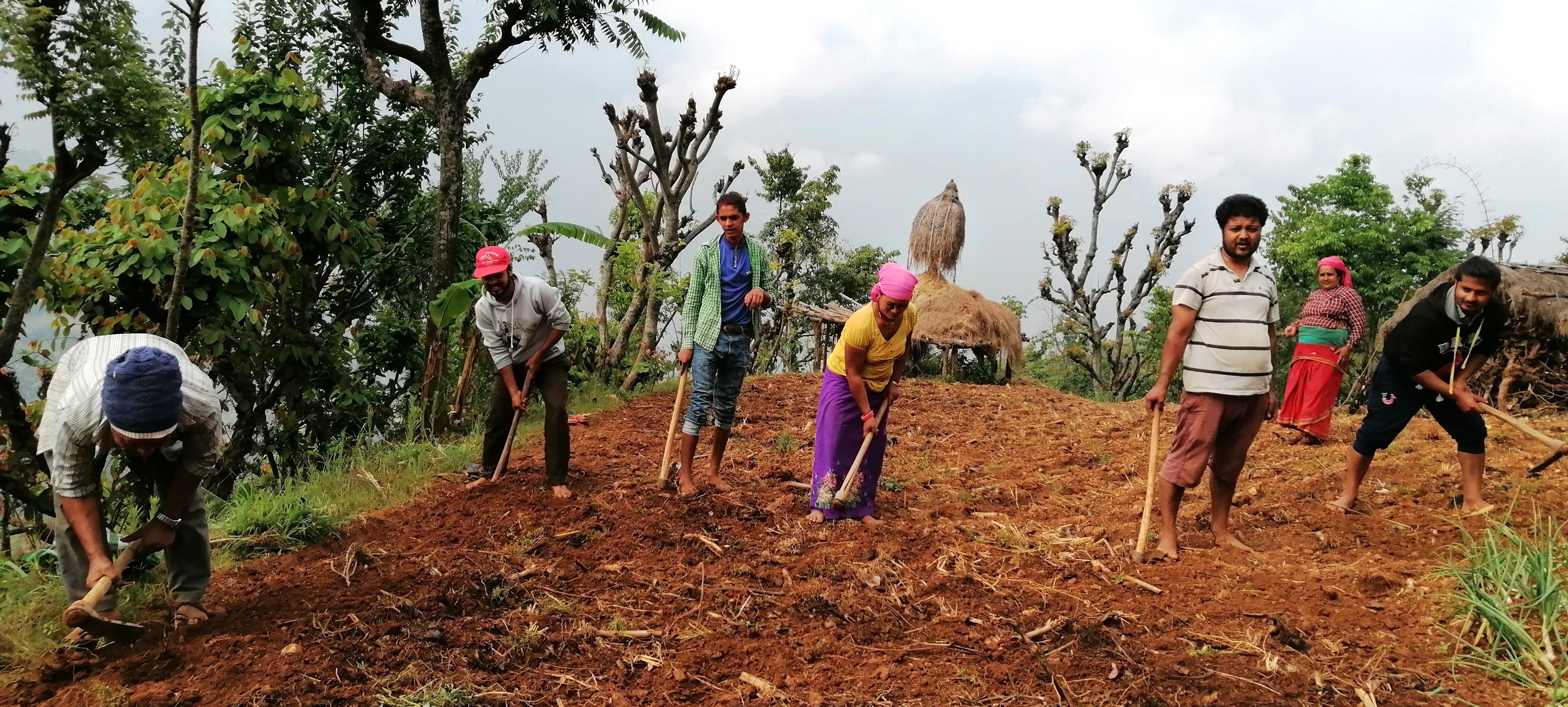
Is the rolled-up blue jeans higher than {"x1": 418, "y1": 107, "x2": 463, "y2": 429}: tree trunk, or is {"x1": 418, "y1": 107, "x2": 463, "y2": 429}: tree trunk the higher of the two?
{"x1": 418, "y1": 107, "x2": 463, "y2": 429}: tree trunk

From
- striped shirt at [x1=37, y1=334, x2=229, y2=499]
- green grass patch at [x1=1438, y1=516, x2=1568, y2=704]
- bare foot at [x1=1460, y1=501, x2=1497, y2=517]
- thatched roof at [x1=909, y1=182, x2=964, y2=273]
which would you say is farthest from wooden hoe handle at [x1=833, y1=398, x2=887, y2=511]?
thatched roof at [x1=909, y1=182, x2=964, y2=273]

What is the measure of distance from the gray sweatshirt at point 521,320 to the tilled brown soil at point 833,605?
0.83 metres

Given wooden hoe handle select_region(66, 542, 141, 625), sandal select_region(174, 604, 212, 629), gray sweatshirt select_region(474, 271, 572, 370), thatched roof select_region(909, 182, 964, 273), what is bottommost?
sandal select_region(174, 604, 212, 629)

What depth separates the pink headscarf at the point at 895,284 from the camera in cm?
427

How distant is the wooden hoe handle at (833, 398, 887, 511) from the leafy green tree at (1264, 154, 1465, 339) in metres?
14.1

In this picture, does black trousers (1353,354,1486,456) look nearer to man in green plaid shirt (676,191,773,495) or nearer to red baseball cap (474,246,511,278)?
man in green plaid shirt (676,191,773,495)

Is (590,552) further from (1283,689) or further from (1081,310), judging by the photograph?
(1081,310)

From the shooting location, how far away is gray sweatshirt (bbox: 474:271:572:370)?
4.98 m

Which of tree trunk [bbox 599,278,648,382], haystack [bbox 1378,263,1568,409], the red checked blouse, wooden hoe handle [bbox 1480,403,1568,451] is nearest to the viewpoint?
wooden hoe handle [bbox 1480,403,1568,451]

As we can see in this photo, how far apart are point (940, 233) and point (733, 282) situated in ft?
35.2

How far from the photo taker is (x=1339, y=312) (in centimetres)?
670

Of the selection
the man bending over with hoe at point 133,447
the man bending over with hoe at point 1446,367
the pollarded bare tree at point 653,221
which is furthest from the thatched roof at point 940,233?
the man bending over with hoe at point 133,447

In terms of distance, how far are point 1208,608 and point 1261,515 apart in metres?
1.68

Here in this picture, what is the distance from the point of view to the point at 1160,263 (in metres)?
15.6
